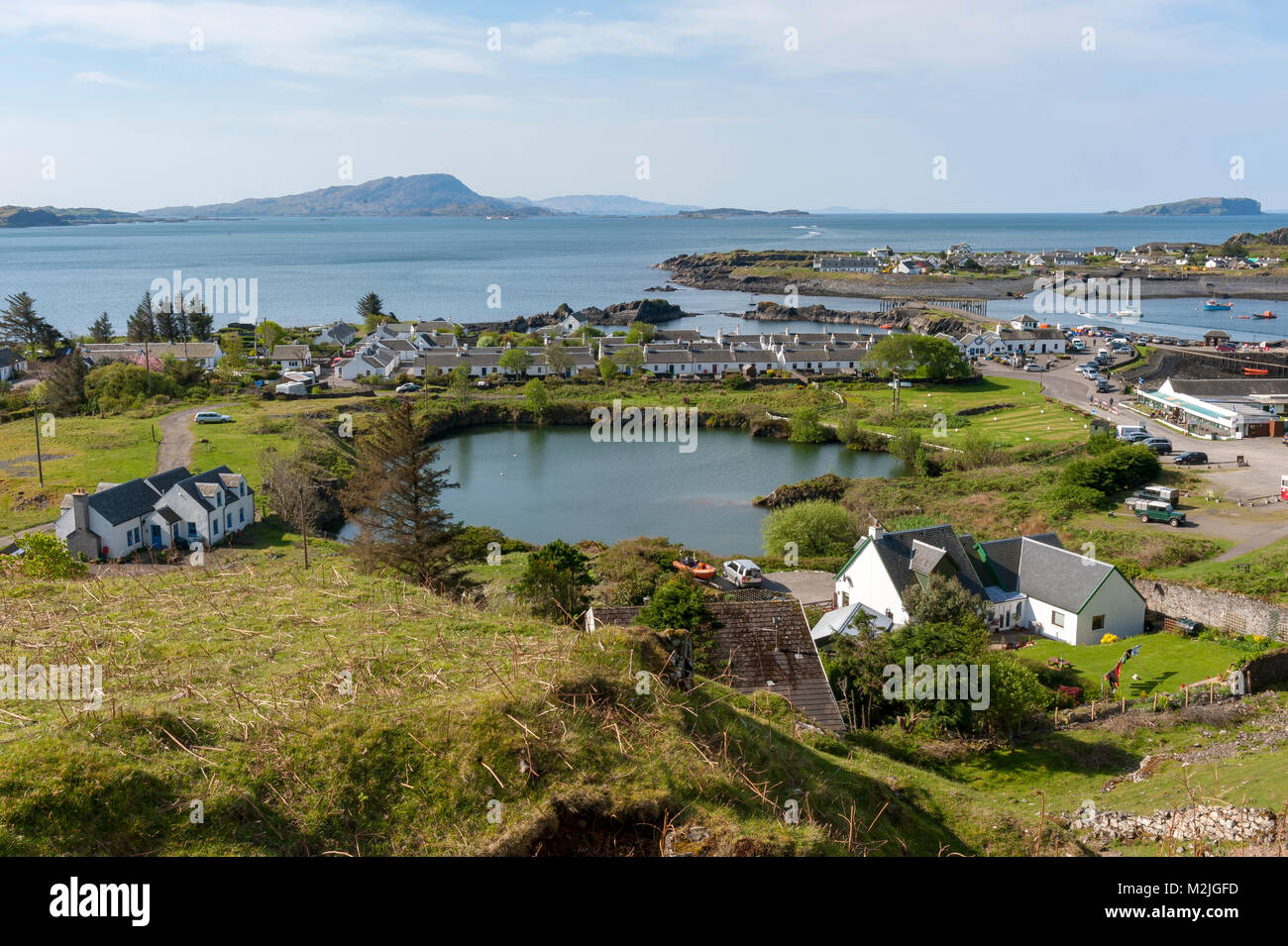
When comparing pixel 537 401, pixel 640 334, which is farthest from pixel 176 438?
pixel 640 334

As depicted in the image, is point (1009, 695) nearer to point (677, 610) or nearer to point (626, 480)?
point (677, 610)

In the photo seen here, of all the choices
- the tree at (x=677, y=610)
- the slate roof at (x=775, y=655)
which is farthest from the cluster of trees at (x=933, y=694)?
the tree at (x=677, y=610)

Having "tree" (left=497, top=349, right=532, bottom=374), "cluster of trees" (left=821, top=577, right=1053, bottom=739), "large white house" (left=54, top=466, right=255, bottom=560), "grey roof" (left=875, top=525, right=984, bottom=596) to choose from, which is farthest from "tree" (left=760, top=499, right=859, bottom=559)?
"tree" (left=497, top=349, right=532, bottom=374)

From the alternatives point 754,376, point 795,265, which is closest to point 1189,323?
point 754,376

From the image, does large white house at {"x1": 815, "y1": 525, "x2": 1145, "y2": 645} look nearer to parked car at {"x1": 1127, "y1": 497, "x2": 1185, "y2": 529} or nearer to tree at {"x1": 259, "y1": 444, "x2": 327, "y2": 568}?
parked car at {"x1": 1127, "y1": 497, "x2": 1185, "y2": 529}

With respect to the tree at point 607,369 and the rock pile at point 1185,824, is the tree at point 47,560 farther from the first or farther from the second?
the tree at point 607,369

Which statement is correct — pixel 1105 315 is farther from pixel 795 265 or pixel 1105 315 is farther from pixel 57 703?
pixel 57 703
